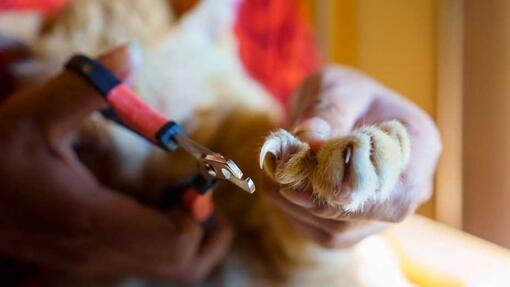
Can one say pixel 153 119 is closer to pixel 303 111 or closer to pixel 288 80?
pixel 303 111

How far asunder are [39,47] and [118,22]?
7cm

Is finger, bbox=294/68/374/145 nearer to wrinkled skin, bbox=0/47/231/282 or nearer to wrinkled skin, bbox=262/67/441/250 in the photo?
wrinkled skin, bbox=262/67/441/250

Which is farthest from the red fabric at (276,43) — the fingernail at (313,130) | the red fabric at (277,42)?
the fingernail at (313,130)

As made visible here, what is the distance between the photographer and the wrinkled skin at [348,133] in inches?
15.7

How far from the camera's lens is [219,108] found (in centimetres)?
60

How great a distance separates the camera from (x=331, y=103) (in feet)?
1.56

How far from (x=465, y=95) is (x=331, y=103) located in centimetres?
18

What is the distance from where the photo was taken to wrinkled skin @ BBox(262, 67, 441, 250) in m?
0.40

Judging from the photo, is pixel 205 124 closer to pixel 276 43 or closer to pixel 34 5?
pixel 34 5

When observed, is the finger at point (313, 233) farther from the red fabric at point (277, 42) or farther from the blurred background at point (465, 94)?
the red fabric at point (277, 42)

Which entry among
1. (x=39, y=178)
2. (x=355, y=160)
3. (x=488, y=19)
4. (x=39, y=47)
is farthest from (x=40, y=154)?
(x=488, y=19)

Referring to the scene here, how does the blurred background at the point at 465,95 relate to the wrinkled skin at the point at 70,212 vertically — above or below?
below

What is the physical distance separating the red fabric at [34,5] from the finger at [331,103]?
0.24 meters

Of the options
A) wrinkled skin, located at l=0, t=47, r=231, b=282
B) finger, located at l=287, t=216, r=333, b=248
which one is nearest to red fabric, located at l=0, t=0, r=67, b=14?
wrinkled skin, located at l=0, t=47, r=231, b=282
